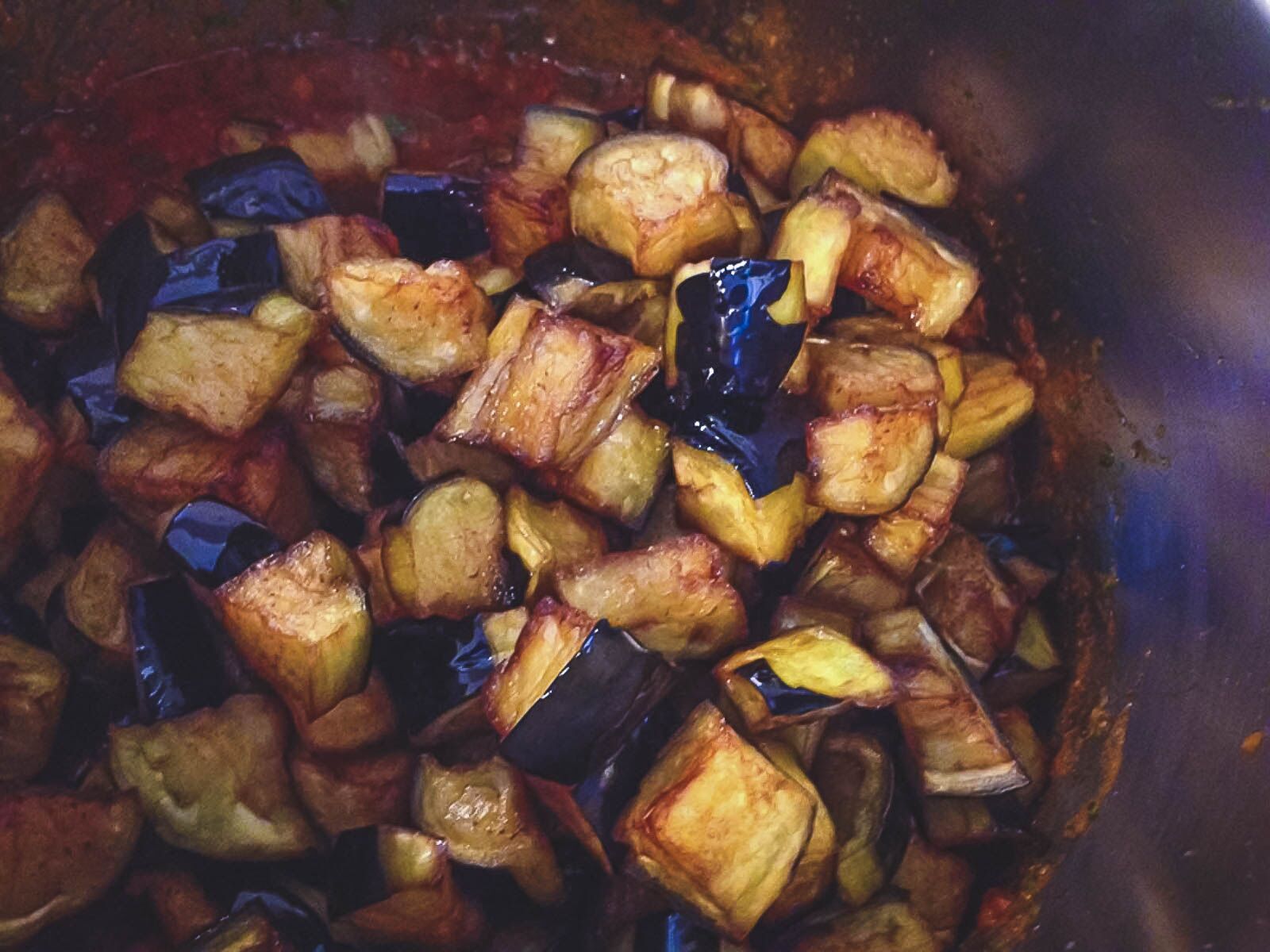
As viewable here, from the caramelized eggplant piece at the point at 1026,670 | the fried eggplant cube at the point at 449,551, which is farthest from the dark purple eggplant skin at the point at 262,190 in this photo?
the caramelized eggplant piece at the point at 1026,670

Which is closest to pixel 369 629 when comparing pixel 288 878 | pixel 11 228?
pixel 288 878

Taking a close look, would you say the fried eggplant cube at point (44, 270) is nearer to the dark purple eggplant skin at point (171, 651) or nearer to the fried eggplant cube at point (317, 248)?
the fried eggplant cube at point (317, 248)

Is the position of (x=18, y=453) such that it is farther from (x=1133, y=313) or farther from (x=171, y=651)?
(x=1133, y=313)

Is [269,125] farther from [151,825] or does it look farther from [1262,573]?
[1262,573]

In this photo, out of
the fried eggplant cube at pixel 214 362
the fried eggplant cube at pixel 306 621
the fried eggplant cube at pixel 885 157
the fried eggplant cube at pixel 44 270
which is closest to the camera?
the fried eggplant cube at pixel 306 621

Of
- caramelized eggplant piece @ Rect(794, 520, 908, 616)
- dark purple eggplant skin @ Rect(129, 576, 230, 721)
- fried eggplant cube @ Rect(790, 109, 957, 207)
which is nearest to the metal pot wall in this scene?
fried eggplant cube @ Rect(790, 109, 957, 207)

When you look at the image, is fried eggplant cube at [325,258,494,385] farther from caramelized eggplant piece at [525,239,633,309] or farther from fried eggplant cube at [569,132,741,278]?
fried eggplant cube at [569,132,741,278]
